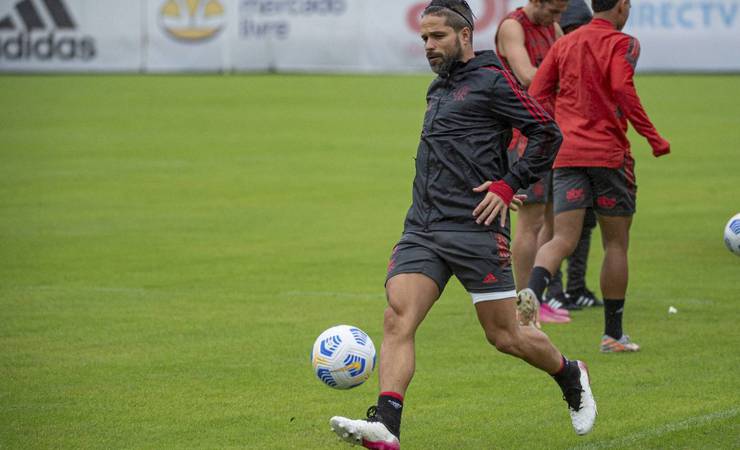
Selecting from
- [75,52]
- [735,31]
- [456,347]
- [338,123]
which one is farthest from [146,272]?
[75,52]

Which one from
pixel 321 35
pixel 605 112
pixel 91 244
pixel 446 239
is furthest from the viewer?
pixel 321 35

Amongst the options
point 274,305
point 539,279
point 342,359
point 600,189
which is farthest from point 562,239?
point 342,359

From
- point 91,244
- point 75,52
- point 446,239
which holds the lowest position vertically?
point 75,52

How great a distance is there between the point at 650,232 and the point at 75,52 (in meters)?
29.8

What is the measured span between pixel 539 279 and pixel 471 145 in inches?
108

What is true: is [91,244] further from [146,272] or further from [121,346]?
[121,346]

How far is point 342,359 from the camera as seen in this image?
639 cm

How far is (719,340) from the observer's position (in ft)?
29.3

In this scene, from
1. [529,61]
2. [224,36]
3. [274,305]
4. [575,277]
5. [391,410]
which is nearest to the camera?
[391,410]

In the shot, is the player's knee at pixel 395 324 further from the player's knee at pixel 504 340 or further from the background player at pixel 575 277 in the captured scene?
the background player at pixel 575 277

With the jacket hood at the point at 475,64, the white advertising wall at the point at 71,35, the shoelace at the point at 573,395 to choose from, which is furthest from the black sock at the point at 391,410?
the white advertising wall at the point at 71,35

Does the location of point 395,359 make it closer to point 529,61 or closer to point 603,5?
point 603,5

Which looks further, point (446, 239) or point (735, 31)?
point (735, 31)

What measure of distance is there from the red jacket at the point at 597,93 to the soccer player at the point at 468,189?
2.29 m
